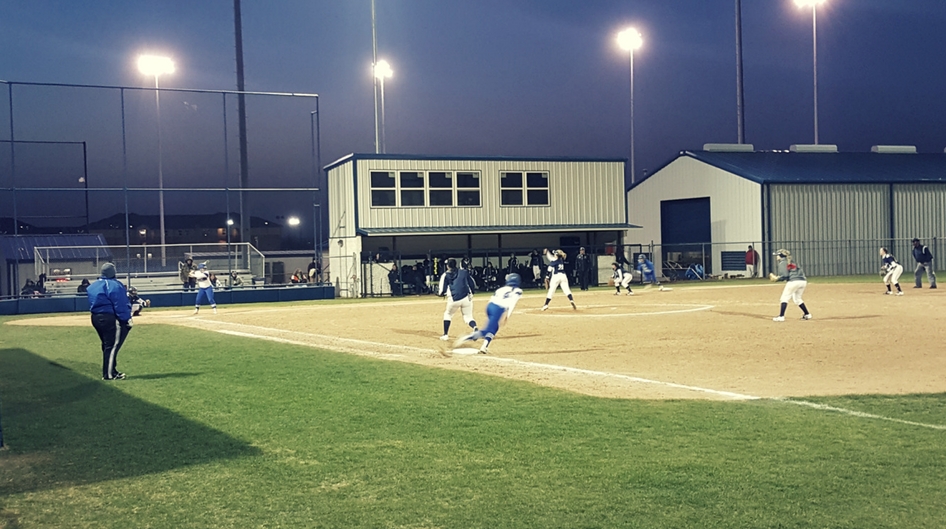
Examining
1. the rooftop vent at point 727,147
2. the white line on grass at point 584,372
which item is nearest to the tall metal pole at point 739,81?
the rooftop vent at point 727,147

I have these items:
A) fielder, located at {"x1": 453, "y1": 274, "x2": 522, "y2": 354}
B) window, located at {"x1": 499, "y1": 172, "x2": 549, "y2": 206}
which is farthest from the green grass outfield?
window, located at {"x1": 499, "y1": 172, "x2": 549, "y2": 206}

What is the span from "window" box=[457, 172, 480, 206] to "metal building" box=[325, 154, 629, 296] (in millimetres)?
52

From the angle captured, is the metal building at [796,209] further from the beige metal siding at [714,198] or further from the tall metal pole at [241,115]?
the tall metal pole at [241,115]

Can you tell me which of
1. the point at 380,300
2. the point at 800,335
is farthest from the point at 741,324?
the point at 380,300

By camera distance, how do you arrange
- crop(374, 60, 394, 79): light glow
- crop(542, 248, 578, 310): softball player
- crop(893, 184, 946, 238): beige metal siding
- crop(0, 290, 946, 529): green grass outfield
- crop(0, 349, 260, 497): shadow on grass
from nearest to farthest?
crop(0, 290, 946, 529): green grass outfield, crop(0, 349, 260, 497): shadow on grass, crop(542, 248, 578, 310): softball player, crop(374, 60, 394, 79): light glow, crop(893, 184, 946, 238): beige metal siding

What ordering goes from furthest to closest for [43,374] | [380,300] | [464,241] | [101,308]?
[464,241] < [380,300] < [43,374] < [101,308]

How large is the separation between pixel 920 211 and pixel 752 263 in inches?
520

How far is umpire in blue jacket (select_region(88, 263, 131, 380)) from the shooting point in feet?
47.1

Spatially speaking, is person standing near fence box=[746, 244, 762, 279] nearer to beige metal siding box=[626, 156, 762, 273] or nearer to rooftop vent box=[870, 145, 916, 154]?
beige metal siding box=[626, 156, 762, 273]

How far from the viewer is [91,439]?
375 inches

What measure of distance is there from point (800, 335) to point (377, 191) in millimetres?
27533

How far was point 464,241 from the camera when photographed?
45.6 meters

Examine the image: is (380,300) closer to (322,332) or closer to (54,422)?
(322,332)

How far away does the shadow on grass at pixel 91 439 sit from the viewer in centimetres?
807
